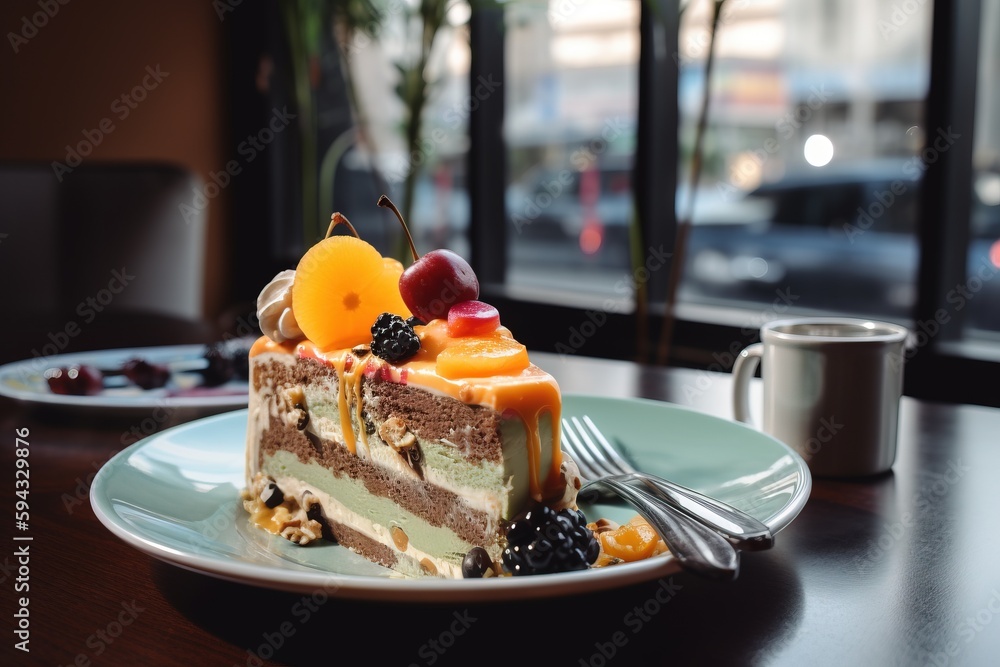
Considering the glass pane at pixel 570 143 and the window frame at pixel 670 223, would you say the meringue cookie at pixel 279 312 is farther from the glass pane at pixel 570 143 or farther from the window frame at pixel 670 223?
the glass pane at pixel 570 143

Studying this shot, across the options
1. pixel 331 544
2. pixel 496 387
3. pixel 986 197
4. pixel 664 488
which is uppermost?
pixel 986 197

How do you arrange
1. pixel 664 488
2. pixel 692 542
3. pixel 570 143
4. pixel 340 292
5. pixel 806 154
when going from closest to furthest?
1. pixel 692 542
2. pixel 664 488
3. pixel 340 292
4. pixel 806 154
5. pixel 570 143

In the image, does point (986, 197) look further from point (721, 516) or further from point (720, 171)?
point (721, 516)

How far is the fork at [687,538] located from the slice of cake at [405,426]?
65 mm

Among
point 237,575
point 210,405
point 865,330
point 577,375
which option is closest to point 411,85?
point 577,375

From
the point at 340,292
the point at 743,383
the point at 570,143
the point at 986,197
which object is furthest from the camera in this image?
the point at 570,143

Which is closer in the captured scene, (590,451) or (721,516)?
(721,516)

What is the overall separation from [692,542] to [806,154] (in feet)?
9.42

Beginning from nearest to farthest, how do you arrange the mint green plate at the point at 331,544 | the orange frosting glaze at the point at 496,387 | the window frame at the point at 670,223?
the mint green plate at the point at 331,544 < the orange frosting glaze at the point at 496,387 < the window frame at the point at 670,223

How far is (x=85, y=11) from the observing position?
441cm

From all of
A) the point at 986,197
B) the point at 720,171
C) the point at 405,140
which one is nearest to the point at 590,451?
the point at 986,197

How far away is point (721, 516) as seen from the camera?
0.88m

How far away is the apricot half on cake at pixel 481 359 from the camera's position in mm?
1036

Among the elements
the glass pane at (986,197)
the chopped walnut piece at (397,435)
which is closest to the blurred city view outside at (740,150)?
the glass pane at (986,197)
